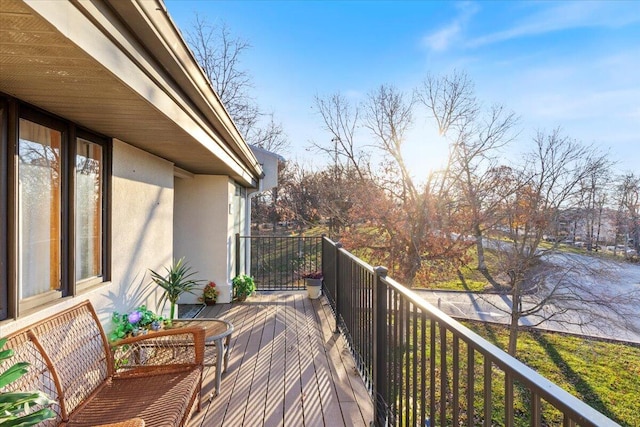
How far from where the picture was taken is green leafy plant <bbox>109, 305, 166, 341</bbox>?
2.65 m

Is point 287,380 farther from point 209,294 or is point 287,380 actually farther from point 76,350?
point 209,294

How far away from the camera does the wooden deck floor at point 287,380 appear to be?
235 cm

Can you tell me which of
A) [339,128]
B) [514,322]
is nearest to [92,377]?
[514,322]

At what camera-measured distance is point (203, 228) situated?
5.27m

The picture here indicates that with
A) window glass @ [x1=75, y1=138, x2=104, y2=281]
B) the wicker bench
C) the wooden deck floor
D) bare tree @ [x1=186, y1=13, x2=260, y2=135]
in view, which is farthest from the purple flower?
bare tree @ [x1=186, y1=13, x2=260, y2=135]

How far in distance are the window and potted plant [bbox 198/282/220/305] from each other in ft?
8.13

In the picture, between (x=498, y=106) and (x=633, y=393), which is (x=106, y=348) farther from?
(x=498, y=106)

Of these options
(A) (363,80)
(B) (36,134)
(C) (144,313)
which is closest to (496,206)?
(A) (363,80)

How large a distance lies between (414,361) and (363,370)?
4.19 ft

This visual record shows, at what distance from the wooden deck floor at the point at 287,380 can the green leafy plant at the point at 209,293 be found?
790 mm

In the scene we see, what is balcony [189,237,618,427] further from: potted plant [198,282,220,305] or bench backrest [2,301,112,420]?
bench backrest [2,301,112,420]

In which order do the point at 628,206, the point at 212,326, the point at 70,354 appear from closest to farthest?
the point at 70,354, the point at 212,326, the point at 628,206

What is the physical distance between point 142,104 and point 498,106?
31.8 ft

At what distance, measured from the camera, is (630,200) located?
8.99 meters
